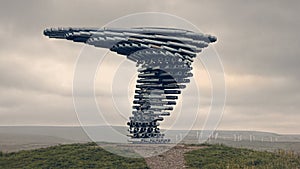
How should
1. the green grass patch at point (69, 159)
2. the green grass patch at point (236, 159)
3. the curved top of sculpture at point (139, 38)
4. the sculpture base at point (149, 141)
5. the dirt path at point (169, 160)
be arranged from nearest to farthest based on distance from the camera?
1. the dirt path at point (169, 160)
2. the green grass patch at point (236, 159)
3. the green grass patch at point (69, 159)
4. the curved top of sculpture at point (139, 38)
5. the sculpture base at point (149, 141)

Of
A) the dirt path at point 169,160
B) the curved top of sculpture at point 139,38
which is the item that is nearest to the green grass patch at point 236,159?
the dirt path at point 169,160

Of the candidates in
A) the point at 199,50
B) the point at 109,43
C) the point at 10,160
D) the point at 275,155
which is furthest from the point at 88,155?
the point at 275,155

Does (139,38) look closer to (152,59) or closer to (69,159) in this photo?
(152,59)

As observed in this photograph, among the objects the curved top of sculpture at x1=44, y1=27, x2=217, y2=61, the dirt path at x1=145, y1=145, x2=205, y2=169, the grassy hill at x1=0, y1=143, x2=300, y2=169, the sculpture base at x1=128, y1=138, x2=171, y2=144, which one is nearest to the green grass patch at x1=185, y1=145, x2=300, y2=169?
the grassy hill at x1=0, y1=143, x2=300, y2=169

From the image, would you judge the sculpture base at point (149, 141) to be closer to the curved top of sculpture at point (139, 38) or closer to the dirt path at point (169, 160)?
the dirt path at point (169, 160)

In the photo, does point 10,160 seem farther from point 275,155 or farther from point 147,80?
point 275,155

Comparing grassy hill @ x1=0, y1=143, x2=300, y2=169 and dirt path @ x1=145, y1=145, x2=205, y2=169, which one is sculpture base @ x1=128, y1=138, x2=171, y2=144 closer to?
dirt path @ x1=145, y1=145, x2=205, y2=169

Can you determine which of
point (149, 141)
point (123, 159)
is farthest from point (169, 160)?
point (123, 159)
